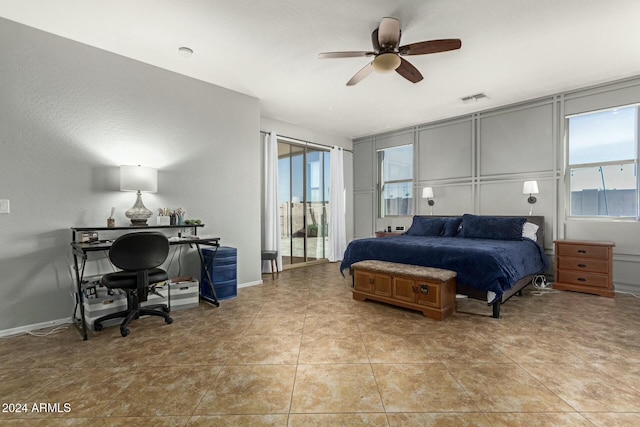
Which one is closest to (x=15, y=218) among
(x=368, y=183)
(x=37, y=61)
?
(x=37, y=61)

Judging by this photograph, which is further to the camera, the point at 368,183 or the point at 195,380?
the point at 368,183

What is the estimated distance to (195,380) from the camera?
190 centimetres

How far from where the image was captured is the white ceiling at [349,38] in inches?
98.3

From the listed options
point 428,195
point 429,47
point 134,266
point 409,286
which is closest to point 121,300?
point 134,266

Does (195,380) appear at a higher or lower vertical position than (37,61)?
lower

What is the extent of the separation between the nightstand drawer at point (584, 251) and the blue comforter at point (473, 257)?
0.85ft

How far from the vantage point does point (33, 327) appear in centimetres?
273

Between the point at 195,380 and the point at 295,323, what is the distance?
3.74 feet

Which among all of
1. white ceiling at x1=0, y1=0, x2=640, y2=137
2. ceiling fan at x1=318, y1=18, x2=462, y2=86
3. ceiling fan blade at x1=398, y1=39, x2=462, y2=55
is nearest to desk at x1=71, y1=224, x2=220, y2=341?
white ceiling at x1=0, y1=0, x2=640, y2=137

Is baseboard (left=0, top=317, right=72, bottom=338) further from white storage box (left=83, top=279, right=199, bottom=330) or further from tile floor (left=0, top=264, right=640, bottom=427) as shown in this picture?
white storage box (left=83, top=279, right=199, bottom=330)

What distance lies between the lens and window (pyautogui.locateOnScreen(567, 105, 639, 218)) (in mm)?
3920

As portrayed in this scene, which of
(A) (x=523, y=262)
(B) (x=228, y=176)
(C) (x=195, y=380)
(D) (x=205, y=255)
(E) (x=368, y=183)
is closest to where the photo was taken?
(C) (x=195, y=380)

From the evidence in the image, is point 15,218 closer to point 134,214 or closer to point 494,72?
point 134,214

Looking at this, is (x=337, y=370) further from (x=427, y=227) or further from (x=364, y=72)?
(x=427, y=227)
